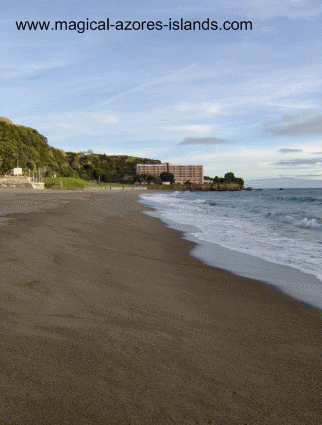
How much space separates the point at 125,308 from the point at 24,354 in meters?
1.17

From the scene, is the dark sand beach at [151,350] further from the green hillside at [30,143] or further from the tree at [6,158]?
the green hillside at [30,143]

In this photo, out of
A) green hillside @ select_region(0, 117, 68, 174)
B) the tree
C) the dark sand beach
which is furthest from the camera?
green hillside @ select_region(0, 117, 68, 174)

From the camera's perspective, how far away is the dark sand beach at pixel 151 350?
5.66ft

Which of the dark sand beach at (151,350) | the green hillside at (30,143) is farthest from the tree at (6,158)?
the dark sand beach at (151,350)

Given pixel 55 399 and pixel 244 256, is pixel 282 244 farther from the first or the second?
pixel 55 399

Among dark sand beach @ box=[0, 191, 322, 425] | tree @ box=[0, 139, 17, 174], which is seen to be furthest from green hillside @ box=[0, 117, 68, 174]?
dark sand beach @ box=[0, 191, 322, 425]

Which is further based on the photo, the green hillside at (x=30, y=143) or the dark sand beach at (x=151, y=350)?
the green hillside at (x=30, y=143)

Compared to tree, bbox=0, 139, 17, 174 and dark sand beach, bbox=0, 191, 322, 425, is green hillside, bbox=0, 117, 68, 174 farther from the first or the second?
dark sand beach, bbox=0, 191, 322, 425

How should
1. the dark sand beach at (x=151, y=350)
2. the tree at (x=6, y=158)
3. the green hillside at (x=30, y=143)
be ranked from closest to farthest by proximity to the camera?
the dark sand beach at (x=151, y=350) < the tree at (x=6, y=158) < the green hillside at (x=30, y=143)

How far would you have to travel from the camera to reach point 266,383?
200cm

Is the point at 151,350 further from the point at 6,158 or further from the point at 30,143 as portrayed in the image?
the point at 30,143

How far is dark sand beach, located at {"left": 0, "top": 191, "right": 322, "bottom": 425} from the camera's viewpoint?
172 centimetres

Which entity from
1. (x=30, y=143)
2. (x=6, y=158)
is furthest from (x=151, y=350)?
(x=30, y=143)

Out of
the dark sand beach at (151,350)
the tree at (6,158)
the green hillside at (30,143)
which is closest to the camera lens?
the dark sand beach at (151,350)
